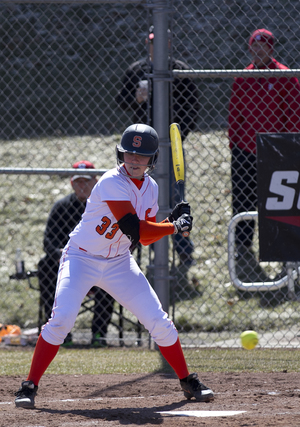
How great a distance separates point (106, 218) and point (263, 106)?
271 cm

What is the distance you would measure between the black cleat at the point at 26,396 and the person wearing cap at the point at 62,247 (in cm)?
204

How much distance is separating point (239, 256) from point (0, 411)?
143 inches

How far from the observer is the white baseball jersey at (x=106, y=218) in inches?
138

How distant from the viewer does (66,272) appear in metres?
3.51

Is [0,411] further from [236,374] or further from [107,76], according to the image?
[107,76]

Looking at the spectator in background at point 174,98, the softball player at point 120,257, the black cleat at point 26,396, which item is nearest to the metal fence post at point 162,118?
the spectator in background at point 174,98

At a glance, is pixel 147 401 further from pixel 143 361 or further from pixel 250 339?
pixel 250 339

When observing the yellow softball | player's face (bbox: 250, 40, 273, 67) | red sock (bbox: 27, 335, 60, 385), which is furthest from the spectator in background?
red sock (bbox: 27, 335, 60, 385)

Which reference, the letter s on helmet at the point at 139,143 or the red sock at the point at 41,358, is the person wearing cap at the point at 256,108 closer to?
the letter s on helmet at the point at 139,143

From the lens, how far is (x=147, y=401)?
3551mm

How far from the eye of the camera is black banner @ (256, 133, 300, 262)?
4887mm

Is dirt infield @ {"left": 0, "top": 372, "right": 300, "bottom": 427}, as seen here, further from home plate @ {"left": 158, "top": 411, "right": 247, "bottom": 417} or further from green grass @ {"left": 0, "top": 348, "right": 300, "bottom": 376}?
green grass @ {"left": 0, "top": 348, "right": 300, "bottom": 376}

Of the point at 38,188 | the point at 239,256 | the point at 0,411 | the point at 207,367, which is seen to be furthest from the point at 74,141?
the point at 0,411

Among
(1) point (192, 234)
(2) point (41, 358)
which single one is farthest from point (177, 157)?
(1) point (192, 234)
